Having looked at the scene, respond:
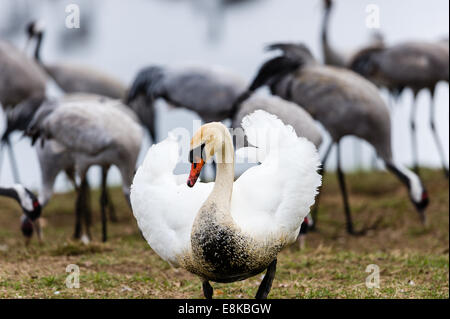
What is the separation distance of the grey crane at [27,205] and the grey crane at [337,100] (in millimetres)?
2580

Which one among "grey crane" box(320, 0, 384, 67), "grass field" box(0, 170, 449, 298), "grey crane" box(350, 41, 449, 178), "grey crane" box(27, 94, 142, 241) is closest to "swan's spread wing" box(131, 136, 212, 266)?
"grass field" box(0, 170, 449, 298)

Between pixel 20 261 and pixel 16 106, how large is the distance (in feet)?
11.6

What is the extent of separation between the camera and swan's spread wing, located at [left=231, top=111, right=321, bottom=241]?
3.45 metres

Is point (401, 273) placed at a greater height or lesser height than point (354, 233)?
greater

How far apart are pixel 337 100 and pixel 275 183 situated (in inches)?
150

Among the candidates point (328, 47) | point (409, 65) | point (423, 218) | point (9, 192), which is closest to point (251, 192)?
point (9, 192)

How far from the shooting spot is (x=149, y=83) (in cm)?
798

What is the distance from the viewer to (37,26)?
978 centimetres

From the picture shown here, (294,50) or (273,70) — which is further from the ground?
(294,50)

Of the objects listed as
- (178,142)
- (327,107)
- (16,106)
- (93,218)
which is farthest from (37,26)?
(178,142)

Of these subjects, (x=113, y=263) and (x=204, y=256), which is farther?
(x=113, y=263)

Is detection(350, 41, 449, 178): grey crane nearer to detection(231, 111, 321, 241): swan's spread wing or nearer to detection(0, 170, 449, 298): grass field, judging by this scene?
detection(0, 170, 449, 298): grass field

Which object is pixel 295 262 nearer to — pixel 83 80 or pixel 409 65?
pixel 409 65
